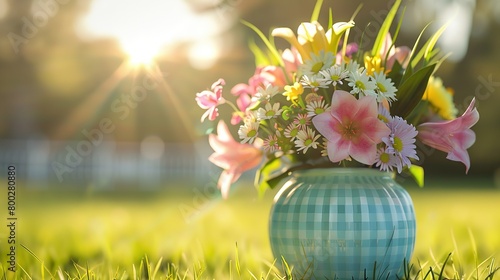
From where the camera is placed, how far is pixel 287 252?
2234mm

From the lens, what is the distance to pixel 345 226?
214 cm

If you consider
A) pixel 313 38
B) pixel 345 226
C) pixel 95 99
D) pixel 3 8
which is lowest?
pixel 345 226

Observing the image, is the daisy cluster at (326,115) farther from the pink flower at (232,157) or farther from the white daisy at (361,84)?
the pink flower at (232,157)

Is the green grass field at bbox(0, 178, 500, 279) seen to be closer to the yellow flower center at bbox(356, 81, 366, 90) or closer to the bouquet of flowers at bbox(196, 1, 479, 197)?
the bouquet of flowers at bbox(196, 1, 479, 197)

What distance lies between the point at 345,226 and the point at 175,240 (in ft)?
7.14

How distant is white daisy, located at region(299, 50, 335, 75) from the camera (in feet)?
7.27

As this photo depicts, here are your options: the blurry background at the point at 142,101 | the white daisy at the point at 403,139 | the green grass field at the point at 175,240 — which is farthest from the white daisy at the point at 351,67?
the blurry background at the point at 142,101

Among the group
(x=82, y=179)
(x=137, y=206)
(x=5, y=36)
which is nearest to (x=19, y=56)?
(x=5, y=36)

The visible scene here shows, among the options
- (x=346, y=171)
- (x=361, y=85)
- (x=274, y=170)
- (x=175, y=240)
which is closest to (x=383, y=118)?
(x=361, y=85)

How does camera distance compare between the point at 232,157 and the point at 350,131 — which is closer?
the point at 350,131

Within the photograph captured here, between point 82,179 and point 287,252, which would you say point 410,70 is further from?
point 82,179

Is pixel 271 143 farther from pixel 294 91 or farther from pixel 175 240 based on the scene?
pixel 175 240

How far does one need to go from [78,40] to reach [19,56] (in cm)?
157

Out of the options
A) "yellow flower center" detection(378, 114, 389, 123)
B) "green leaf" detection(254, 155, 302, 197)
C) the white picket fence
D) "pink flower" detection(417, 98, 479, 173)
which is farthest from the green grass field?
the white picket fence
